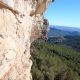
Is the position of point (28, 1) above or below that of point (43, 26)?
above

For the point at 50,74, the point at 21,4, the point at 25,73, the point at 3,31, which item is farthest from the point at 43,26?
the point at 50,74

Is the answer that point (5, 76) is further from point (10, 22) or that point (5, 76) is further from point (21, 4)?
point (21, 4)

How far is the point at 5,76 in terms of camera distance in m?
8.62

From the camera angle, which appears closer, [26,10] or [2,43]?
[2,43]

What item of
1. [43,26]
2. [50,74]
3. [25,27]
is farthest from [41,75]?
[25,27]

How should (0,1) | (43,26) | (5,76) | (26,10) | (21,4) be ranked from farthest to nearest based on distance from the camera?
(43,26) → (26,10) → (21,4) → (5,76) → (0,1)

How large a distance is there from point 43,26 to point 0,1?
5865 mm

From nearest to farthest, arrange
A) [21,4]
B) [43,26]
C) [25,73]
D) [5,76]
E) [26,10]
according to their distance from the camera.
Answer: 1. [5,76]
2. [21,4]
3. [26,10]
4. [25,73]
5. [43,26]

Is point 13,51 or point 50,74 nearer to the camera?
point 13,51

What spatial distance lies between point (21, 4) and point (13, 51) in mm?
1808

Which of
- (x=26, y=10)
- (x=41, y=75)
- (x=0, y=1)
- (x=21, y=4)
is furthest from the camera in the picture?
(x=41, y=75)

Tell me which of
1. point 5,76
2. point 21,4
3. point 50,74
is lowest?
point 50,74

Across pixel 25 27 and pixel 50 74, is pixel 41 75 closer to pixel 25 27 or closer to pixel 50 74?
pixel 50 74

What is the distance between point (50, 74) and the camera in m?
55.3
